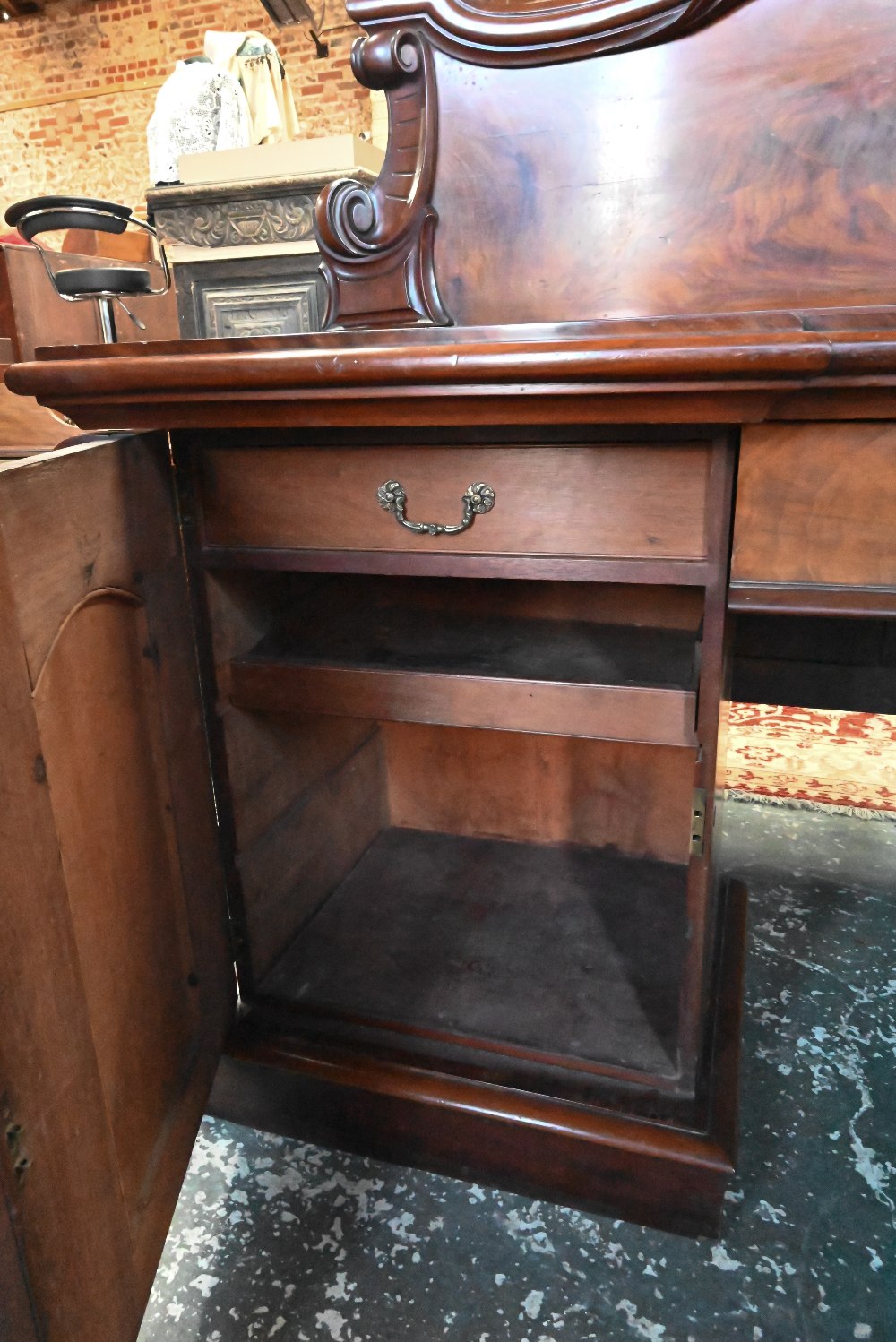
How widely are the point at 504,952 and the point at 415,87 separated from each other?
1.17m

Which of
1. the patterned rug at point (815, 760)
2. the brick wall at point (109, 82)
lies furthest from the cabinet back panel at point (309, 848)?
the brick wall at point (109, 82)

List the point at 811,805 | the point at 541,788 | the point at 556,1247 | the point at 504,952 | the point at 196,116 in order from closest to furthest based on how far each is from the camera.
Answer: the point at 556,1247 < the point at 504,952 < the point at 541,788 < the point at 811,805 < the point at 196,116

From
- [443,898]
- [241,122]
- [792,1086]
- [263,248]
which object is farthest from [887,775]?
[241,122]

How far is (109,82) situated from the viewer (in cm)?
608

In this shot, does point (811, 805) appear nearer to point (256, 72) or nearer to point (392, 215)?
point (392, 215)

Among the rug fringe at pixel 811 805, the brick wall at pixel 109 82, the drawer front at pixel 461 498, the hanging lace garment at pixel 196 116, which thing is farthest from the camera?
the brick wall at pixel 109 82

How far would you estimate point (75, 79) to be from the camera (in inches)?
242

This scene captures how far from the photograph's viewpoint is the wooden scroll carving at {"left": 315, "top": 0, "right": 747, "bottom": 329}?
912 millimetres

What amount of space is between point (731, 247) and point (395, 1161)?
1.19 metres

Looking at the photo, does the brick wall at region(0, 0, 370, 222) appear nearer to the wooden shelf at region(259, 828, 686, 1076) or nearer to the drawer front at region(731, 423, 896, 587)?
the wooden shelf at region(259, 828, 686, 1076)

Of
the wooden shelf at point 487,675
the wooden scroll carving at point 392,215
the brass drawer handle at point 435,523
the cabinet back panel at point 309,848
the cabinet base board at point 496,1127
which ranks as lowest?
the cabinet base board at point 496,1127

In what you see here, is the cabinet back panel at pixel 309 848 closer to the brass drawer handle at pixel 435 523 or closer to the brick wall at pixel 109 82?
the brass drawer handle at pixel 435 523

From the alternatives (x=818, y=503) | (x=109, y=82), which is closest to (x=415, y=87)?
(x=818, y=503)

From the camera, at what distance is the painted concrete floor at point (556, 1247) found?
0.92 meters
